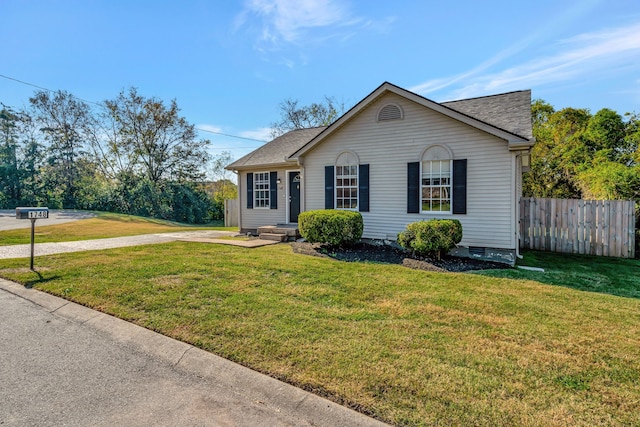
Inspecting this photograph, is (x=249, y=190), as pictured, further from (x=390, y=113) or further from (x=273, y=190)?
(x=390, y=113)

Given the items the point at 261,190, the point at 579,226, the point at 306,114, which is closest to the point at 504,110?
the point at 579,226

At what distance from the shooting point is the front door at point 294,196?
12.1m

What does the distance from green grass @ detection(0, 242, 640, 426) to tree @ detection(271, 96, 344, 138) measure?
2464 centimetres

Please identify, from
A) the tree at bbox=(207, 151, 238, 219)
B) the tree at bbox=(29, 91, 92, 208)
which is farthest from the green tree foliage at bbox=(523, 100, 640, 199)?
the tree at bbox=(29, 91, 92, 208)

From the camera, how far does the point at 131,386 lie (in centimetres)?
282

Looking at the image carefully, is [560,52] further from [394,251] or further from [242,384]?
[242,384]

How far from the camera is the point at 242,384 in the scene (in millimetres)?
2836

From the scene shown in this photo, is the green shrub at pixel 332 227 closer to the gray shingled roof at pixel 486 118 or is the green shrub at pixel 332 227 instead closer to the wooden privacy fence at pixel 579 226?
the gray shingled roof at pixel 486 118

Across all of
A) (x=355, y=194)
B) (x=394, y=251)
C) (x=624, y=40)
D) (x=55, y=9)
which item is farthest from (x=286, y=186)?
(x=624, y=40)

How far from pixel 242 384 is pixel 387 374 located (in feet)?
4.11

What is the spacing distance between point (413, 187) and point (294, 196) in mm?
4693

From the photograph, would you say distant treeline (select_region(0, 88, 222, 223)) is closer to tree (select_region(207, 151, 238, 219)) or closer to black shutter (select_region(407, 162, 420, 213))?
tree (select_region(207, 151, 238, 219))

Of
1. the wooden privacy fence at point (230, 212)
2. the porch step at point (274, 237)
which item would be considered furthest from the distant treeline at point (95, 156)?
the porch step at point (274, 237)

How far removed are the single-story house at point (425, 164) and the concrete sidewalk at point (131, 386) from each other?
7.14m
